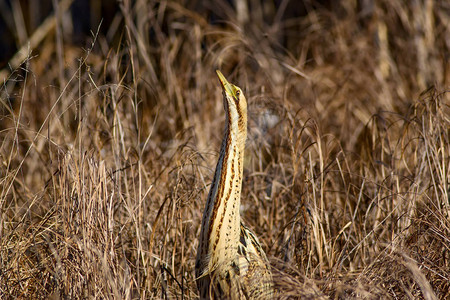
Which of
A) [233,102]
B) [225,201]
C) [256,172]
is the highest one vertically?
[233,102]

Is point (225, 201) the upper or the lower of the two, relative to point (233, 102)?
lower

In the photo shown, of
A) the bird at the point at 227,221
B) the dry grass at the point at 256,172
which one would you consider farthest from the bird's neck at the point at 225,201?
the dry grass at the point at 256,172

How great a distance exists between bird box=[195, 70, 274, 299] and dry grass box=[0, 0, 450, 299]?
140 millimetres

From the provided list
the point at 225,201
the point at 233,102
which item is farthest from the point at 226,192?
the point at 233,102

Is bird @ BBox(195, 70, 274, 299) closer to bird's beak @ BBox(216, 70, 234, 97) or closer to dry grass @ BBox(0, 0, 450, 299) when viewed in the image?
bird's beak @ BBox(216, 70, 234, 97)

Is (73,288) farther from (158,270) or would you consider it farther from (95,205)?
(158,270)

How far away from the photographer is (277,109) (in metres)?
2.94

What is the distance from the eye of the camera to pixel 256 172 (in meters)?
2.72

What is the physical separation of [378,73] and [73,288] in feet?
9.92

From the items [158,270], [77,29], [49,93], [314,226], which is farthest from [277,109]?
[77,29]

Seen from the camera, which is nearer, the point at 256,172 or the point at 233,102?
the point at 233,102

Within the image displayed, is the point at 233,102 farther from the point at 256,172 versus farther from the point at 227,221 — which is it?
the point at 256,172

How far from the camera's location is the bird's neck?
187cm

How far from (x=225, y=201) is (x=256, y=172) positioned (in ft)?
2.81
